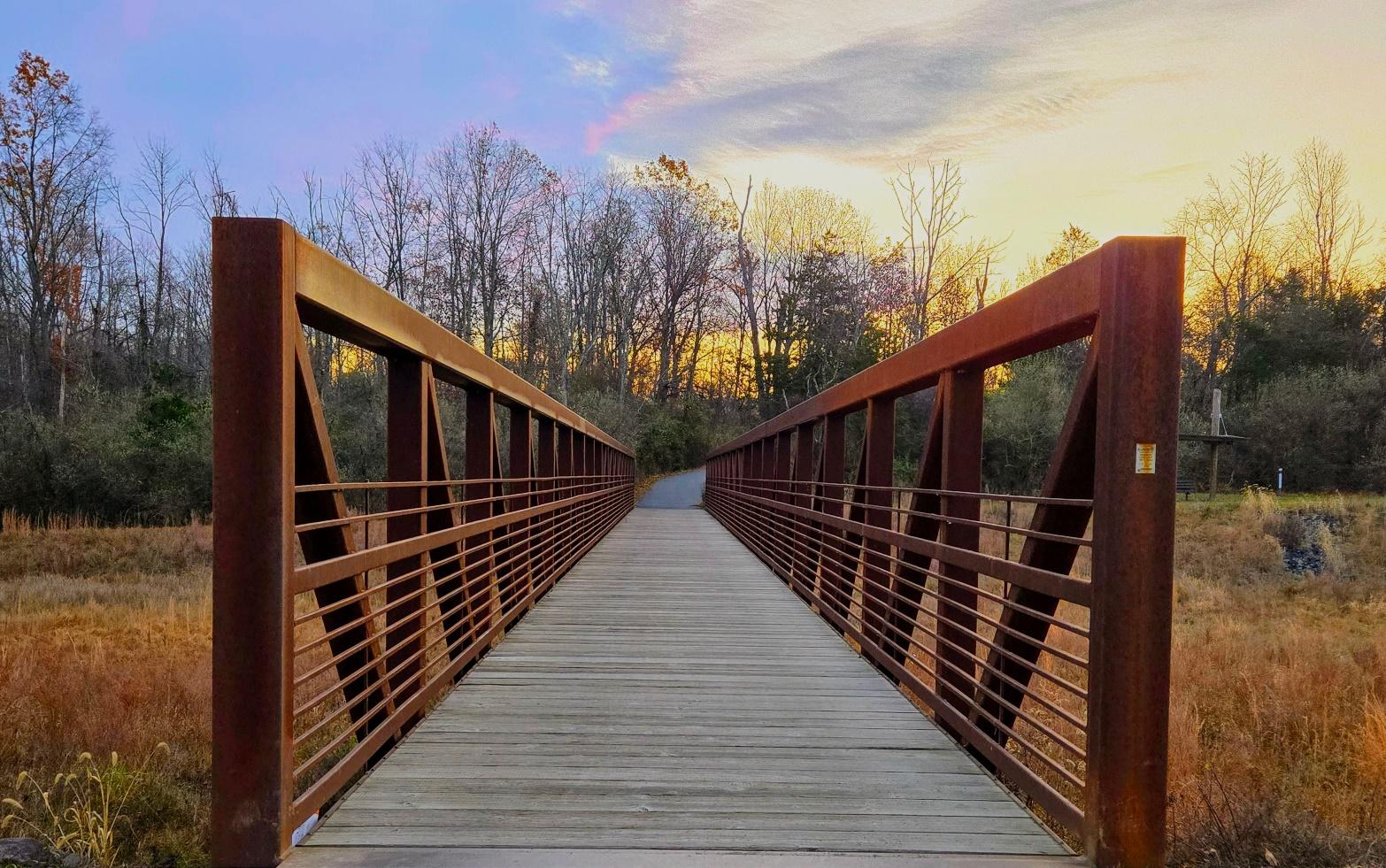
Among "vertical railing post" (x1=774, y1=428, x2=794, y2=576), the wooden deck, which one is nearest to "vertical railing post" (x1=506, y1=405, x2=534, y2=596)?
the wooden deck

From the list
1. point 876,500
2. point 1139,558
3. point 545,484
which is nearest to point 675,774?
point 1139,558

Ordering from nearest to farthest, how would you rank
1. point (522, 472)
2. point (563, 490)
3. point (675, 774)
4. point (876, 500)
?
point (675, 774)
point (876, 500)
point (522, 472)
point (563, 490)

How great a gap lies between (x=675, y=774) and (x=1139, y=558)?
6.46 feet

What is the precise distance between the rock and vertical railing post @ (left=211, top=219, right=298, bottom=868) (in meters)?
1.26

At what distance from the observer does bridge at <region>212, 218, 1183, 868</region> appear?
8.17 ft

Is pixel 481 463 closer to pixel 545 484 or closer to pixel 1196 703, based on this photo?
pixel 545 484

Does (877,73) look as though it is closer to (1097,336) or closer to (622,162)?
(1097,336)

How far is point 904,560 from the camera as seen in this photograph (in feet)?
16.4

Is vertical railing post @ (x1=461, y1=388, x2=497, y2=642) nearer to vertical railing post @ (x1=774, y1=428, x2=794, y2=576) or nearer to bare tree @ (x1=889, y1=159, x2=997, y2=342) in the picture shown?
vertical railing post @ (x1=774, y1=428, x2=794, y2=576)

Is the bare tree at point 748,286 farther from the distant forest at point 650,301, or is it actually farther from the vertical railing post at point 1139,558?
the vertical railing post at point 1139,558

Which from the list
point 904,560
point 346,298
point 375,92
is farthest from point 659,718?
point 375,92

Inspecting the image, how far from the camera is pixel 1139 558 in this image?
2557 mm

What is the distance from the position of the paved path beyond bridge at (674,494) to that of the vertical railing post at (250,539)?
26.8 meters

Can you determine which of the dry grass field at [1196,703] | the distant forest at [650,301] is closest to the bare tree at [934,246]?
the distant forest at [650,301]
